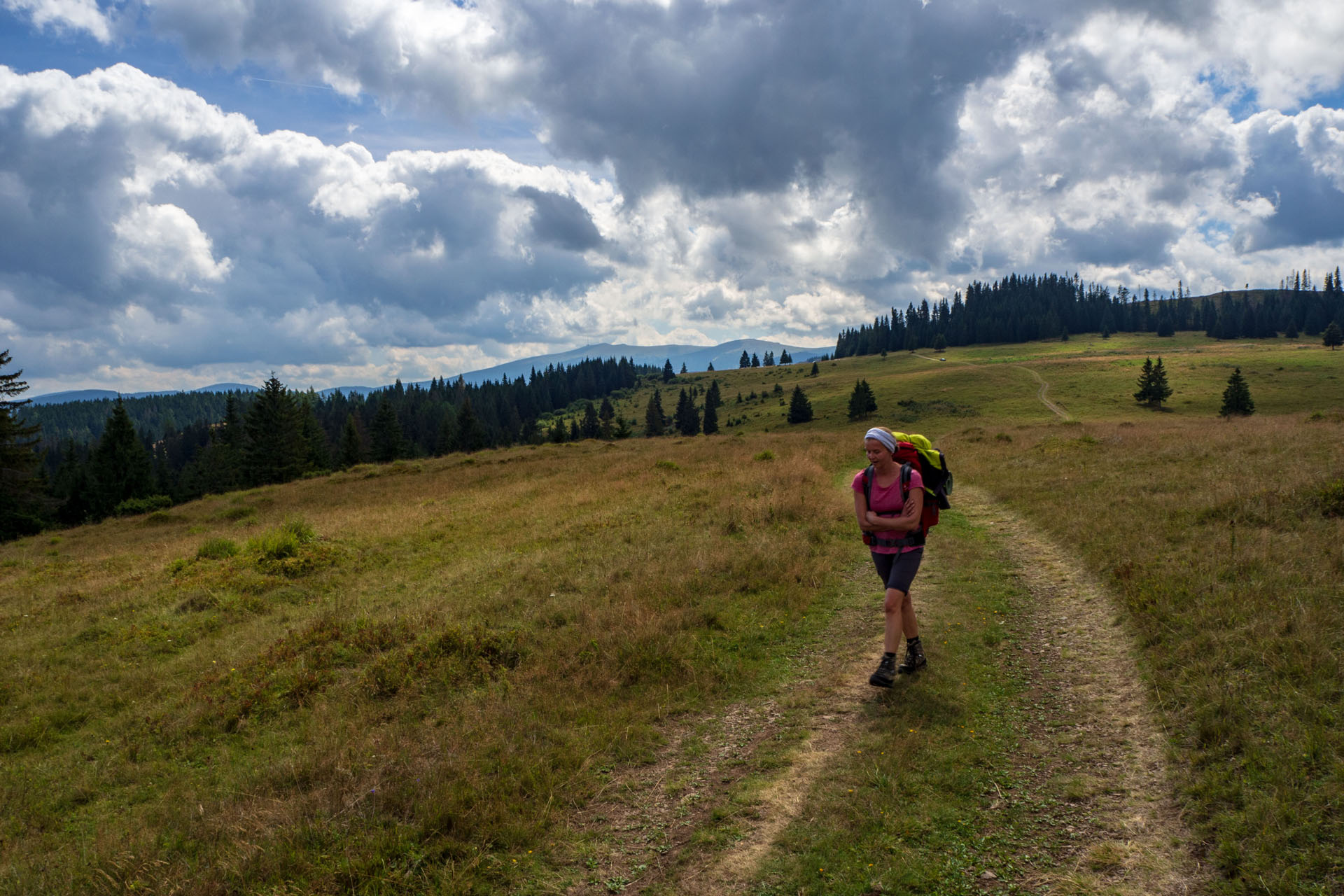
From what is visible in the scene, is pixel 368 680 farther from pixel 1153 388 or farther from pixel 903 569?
pixel 1153 388

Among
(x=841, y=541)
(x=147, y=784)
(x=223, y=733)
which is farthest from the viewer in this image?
(x=841, y=541)

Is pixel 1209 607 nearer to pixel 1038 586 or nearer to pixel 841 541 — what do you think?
pixel 1038 586

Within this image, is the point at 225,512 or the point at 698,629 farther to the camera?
the point at 225,512

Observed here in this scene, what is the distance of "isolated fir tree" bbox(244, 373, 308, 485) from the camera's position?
61594mm

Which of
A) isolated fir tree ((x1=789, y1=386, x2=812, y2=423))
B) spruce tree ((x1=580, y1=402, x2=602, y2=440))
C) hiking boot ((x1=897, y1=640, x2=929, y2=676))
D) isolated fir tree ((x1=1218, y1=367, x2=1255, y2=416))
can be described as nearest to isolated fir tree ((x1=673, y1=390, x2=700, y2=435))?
spruce tree ((x1=580, y1=402, x2=602, y2=440))

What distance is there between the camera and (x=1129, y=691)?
629 cm

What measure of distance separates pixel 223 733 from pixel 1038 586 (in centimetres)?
1182

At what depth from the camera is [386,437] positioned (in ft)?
256

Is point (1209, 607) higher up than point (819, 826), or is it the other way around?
point (1209, 607)

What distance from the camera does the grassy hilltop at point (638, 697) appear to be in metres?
4.42

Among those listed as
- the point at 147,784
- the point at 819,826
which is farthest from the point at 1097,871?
the point at 147,784

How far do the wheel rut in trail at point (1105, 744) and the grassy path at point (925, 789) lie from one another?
16 millimetres

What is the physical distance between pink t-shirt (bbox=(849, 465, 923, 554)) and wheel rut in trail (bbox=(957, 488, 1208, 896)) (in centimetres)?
214

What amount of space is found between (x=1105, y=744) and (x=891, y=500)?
9.54 ft
